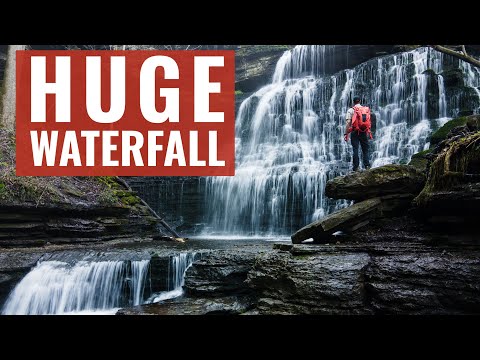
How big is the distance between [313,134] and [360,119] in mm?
7257

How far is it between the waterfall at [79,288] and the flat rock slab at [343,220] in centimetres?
284

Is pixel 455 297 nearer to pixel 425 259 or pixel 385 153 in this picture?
pixel 425 259

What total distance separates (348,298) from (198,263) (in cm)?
245

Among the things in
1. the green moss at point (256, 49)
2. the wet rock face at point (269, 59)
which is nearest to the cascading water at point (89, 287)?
the wet rock face at point (269, 59)

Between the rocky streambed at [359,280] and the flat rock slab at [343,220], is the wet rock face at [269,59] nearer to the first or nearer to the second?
the flat rock slab at [343,220]

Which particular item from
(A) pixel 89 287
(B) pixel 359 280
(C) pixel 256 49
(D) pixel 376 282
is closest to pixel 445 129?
(D) pixel 376 282

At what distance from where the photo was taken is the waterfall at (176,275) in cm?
623

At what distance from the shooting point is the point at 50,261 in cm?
668

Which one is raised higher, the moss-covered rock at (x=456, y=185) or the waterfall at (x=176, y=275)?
the moss-covered rock at (x=456, y=185)

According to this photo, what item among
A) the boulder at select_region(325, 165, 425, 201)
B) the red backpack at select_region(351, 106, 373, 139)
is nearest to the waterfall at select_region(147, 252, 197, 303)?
the boulder at select_region(325, 165, 425, 201)

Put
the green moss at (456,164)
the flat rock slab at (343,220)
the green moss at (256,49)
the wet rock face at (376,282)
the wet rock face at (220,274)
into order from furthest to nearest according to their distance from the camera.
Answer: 1. the green moss at (256,49)
2. the wet rock face at (220,274)
3. the flat rock slab at (343,220)
4. the green moss at (456,164)
5. the wet rock face at (376,282)

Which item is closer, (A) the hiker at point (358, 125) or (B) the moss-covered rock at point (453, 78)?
(A) the hiker at point (358, 125)

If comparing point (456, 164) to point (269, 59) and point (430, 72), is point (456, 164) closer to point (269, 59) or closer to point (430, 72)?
point (430, 72)
